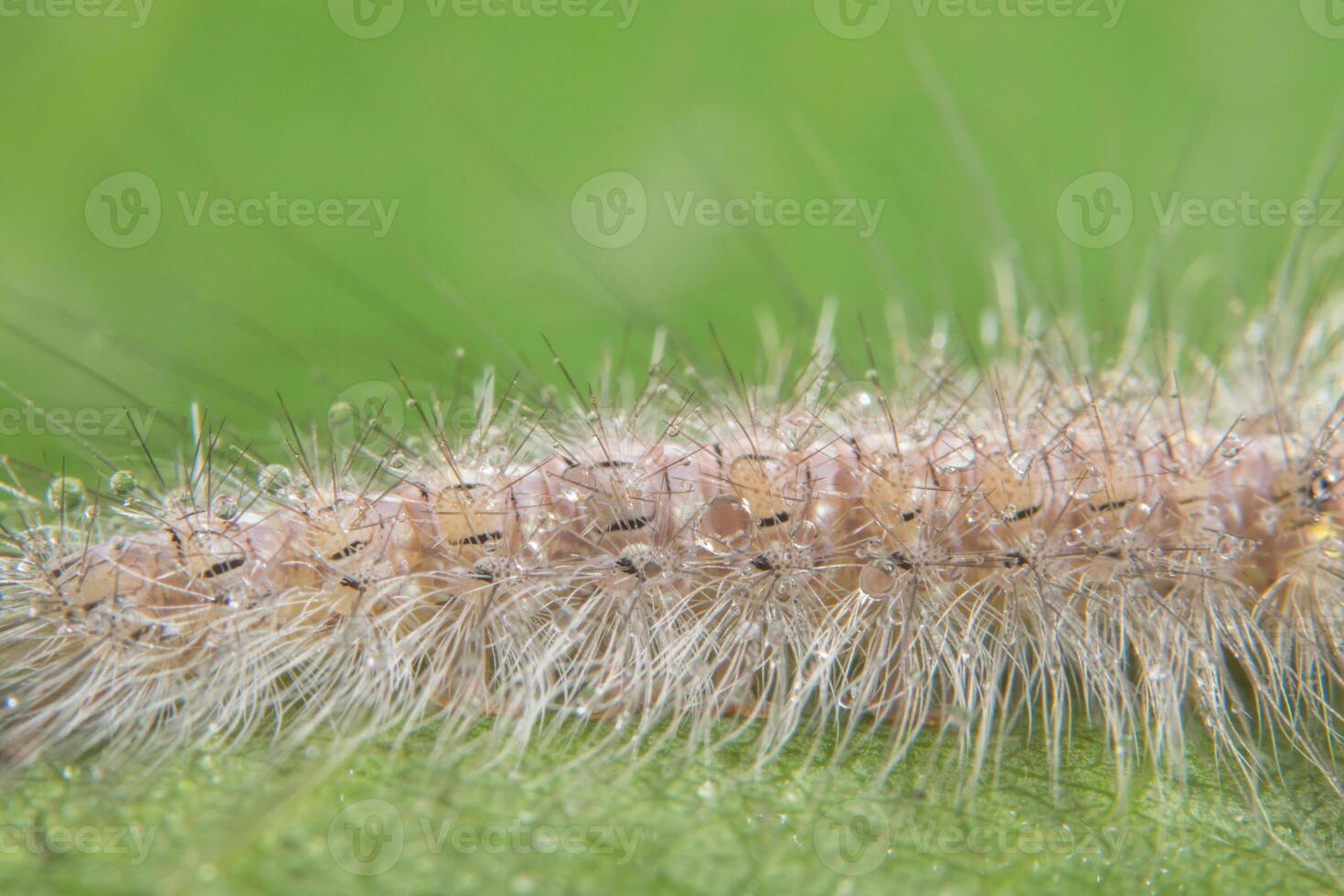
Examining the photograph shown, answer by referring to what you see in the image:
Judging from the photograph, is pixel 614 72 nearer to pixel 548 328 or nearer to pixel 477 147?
pixel 477 147

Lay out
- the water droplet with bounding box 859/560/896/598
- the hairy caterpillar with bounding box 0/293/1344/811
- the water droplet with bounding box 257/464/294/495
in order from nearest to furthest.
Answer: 1. the hairy caterpillar with bounding box 0/293/1344/811
2. the water droplet with bounding box 859/560/896/598
3. the water droplet with bounding box 257/464/294/495

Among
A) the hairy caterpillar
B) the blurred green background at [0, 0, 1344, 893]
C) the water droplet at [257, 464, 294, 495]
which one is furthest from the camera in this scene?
the blurred green background at [0, 0, 1344, 893]

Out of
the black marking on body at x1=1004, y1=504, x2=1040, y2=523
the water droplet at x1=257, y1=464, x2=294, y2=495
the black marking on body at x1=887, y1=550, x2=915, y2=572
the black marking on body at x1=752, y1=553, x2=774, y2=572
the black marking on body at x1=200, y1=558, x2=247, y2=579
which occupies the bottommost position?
the black marking on body at x1=200, y1=558, x2=247, y2=579

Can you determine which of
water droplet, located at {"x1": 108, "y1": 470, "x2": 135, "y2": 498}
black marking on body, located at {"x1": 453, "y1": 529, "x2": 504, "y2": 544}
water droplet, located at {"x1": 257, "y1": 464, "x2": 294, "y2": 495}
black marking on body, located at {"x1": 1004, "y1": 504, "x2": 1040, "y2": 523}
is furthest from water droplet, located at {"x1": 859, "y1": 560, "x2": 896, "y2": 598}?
water droplet, located at {"x1": 108, "y1": 470, "x2": 135, "y2": 498}

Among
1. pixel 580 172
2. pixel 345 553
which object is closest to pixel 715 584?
pixel 345 553

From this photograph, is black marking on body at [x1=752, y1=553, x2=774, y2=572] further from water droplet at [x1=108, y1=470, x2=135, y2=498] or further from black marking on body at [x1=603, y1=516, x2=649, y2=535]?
water droplet at [x1=108, y1=470, x2=135, y2=498]

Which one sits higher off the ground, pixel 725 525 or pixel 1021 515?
pixel 1021 515

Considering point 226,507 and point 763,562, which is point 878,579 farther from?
point 226,507
